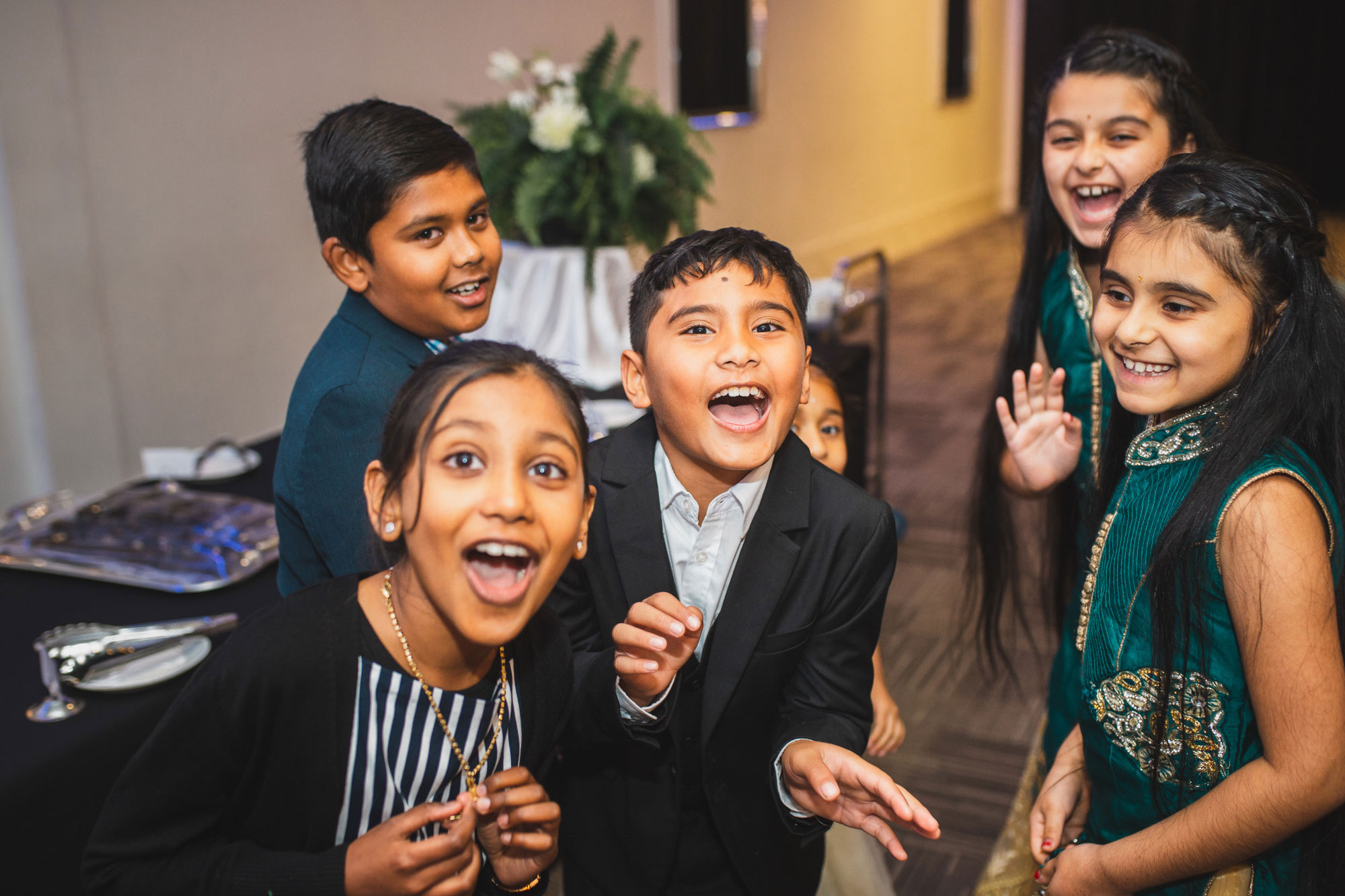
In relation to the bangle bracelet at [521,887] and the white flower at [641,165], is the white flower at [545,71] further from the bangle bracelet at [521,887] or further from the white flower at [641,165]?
the bangle bracelet at [521,887]

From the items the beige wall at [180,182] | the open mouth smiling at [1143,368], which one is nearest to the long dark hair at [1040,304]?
the open mouth smiling at [1143,368]

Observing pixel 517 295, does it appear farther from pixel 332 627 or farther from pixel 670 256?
pixel 332 627

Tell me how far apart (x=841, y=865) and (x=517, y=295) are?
202 centimetres

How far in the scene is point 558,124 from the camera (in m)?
2.82

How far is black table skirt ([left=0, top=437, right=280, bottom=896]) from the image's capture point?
4.69ft

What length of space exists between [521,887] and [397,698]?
0.26 m

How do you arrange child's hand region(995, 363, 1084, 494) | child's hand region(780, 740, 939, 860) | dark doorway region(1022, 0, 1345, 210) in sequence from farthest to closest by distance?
dark doorway region(1022, 0, 1345, 210), child's hand region(995, 363, 1084, 494), child's hand region(780, 740, 939, 860)

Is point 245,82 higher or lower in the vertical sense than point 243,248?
higher

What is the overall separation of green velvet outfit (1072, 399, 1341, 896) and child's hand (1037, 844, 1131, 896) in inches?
2.7

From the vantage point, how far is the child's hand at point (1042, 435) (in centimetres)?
150

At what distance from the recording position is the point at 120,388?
3.29 m

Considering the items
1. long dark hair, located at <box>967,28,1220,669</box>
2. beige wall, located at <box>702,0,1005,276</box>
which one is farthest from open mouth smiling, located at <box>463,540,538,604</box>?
beige wall, located at <box>702,0,1005,276</box>

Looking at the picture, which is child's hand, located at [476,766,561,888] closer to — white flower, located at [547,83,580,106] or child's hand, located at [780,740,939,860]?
child's hand, located at [780,740,939,860]

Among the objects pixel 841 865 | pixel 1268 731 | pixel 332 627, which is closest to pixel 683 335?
pixel 332 627
